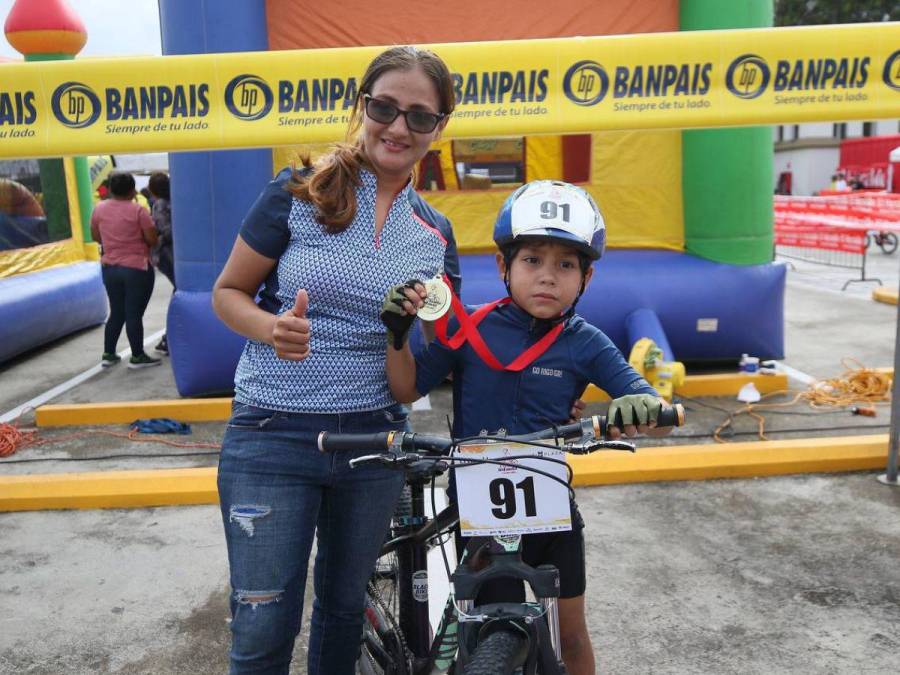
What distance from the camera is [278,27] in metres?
7.42

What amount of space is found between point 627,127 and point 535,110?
22.5 inches

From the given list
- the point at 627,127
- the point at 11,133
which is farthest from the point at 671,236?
the point at 11,133

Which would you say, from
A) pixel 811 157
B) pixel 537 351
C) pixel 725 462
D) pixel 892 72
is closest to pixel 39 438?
pixel 725 462

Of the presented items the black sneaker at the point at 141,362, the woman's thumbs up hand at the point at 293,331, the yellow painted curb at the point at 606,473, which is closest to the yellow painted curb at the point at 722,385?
A: the yellow painted curb at the point at 606,473

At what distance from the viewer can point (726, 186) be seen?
25.0 feet

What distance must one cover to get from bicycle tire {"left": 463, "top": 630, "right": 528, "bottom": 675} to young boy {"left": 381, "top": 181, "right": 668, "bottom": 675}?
34 centimetres

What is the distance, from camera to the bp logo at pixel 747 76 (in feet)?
16.6

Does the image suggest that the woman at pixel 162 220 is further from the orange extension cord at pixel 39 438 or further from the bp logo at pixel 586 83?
the bp logo at pixel 586 83

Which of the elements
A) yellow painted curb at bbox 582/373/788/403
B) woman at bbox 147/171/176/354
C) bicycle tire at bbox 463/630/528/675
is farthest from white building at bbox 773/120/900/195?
bicycle tire at bbox 463/630/528/675

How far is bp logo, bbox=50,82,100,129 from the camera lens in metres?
5.02

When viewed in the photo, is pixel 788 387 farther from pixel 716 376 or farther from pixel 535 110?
pixel 535 110

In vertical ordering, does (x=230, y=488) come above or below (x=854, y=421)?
above

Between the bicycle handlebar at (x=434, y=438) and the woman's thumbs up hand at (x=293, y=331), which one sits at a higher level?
the woman's thumbs up hand at (x=293, y=331)

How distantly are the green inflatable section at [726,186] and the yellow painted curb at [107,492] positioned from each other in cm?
490
